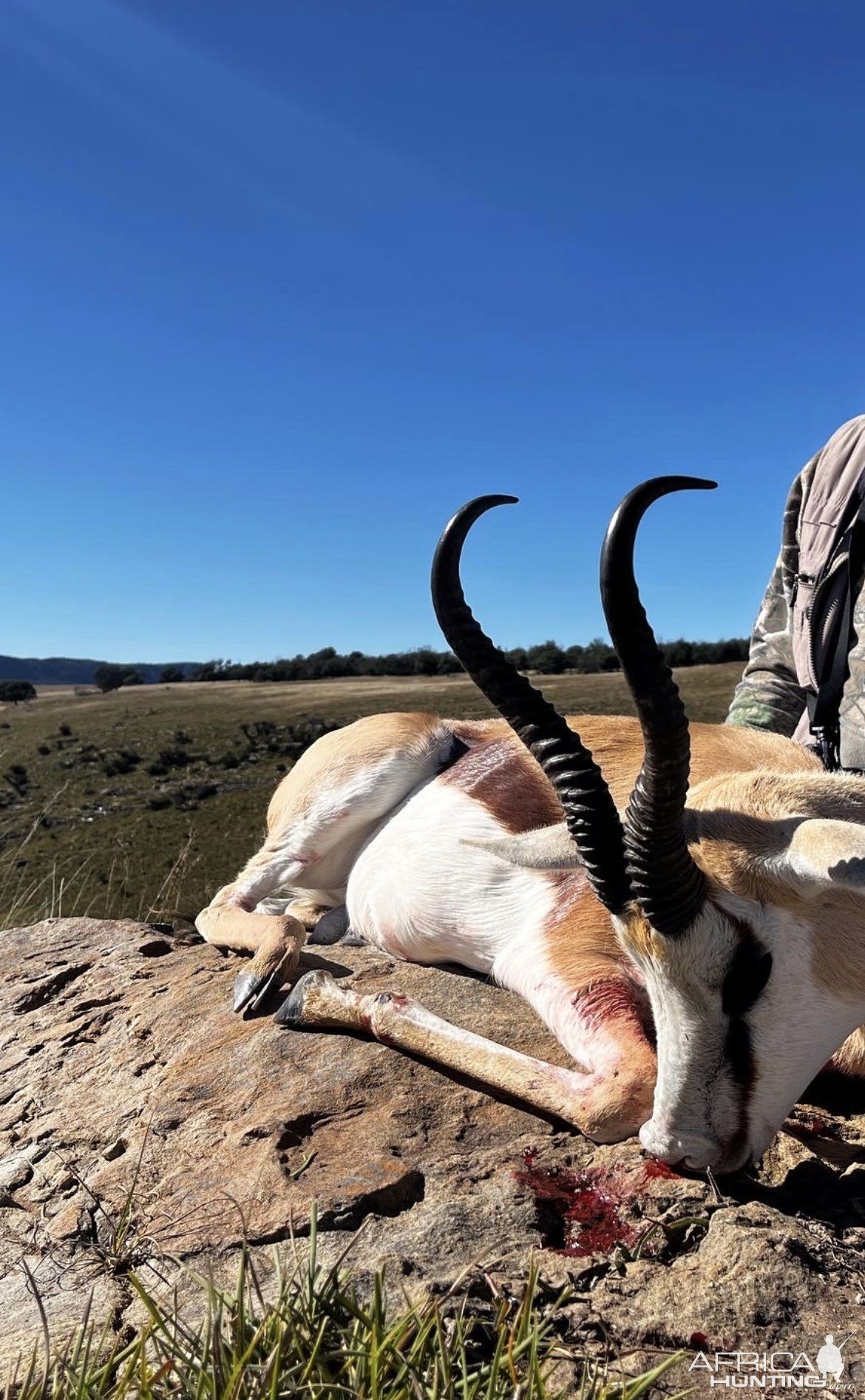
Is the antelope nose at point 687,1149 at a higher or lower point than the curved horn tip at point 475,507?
lower

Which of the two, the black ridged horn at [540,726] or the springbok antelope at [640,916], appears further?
the black ridged horn at [540,726]

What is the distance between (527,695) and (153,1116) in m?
2.52

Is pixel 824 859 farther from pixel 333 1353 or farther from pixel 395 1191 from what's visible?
pixel 333 1353

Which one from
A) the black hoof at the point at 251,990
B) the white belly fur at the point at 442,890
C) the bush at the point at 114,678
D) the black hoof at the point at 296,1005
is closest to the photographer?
the black hoof at the point at 296,1005

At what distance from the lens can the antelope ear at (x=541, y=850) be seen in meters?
4.04

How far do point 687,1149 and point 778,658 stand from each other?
196 inches

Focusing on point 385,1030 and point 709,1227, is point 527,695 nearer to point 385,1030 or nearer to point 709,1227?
point 385,1030

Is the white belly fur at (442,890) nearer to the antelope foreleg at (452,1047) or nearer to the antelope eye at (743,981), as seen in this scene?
the antelope foreleg at (452,1047)

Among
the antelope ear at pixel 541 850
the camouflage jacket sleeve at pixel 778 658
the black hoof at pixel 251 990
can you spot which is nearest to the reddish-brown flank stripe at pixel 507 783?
the antelope ear at pixel 541 850

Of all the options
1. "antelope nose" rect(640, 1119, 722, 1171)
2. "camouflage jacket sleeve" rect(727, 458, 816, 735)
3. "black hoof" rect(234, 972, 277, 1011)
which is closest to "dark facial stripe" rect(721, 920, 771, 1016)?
"antelope nose" rect(640, 1119, 722, 1171)

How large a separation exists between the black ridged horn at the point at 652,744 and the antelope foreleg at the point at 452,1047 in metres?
0.80

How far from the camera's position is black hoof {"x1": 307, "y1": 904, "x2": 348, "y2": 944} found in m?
6.50

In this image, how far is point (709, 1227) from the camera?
2.91 metres

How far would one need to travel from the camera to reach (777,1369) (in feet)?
7.85
